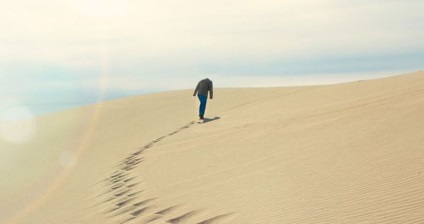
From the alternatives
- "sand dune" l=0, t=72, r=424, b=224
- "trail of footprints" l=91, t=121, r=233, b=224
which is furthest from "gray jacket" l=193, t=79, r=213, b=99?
"trail of footprints" l=91, t=121, r=233, b=224

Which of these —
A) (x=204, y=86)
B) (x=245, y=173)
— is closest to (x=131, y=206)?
(x=245, y=173)

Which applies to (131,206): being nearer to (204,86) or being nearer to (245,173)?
(245,173)

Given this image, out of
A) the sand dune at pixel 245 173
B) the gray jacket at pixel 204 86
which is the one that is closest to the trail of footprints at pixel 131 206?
the sand dune at pixel 245 173

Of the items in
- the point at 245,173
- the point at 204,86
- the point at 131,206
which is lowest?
the point at 131,206

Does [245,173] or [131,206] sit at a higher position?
[245,173]

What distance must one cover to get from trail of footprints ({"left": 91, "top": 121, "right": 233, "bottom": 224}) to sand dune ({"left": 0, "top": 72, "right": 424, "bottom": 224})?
2 cm

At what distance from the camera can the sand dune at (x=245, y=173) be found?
6223 millimetres

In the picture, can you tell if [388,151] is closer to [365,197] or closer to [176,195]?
[365,197]

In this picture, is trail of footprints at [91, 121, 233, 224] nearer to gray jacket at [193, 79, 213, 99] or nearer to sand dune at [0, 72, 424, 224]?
sand dune at [0, 72, 424, 224]

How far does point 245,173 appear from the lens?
8734mm

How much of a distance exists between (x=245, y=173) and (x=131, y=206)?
5.51 feet

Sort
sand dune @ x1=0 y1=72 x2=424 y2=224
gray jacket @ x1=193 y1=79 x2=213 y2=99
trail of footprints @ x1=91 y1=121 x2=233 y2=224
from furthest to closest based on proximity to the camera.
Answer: gray jacket @ x1=193 y1=79 x2=213 y2=99 → trail of footprints @ x1=91 y1=121 x2=233 y2=224 → sand dune @ x1=0 y1=72 x2=424 y2=224

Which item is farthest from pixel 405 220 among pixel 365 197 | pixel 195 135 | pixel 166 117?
pixel 166 117

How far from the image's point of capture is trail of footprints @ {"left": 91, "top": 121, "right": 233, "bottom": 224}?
6.97 m
